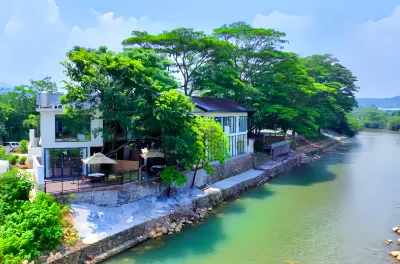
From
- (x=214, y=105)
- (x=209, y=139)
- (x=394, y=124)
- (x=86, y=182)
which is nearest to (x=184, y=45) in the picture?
(x=214, y=105)

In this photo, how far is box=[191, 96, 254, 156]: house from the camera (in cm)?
2924

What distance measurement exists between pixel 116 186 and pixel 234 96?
2313cm

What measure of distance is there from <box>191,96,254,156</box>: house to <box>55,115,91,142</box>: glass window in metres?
9.95

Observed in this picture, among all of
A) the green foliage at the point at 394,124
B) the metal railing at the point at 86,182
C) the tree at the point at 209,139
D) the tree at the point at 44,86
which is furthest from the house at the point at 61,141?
the green foliage at the point at 394,124

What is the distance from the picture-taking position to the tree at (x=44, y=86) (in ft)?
143

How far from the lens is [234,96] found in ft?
130

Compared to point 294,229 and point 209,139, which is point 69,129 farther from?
point 294,229

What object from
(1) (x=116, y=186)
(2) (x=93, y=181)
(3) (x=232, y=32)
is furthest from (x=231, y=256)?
(3) (x=232, y=32)

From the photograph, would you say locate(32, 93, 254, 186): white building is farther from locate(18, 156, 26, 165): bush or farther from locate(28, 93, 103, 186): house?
locate(18, 156, 26, 165): bush

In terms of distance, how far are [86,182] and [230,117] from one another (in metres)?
16.3

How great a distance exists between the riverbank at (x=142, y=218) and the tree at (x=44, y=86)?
2702 centimetres

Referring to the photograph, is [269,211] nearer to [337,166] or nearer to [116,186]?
[116,186]

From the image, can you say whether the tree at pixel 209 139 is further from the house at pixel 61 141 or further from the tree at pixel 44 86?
the tree at pixel 44 86

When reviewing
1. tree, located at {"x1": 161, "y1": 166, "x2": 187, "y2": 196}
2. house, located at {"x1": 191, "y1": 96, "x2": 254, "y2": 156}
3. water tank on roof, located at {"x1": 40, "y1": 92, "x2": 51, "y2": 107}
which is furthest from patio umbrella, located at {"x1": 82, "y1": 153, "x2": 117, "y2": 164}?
house, located at {"x1": 191, "y1": 96, "x2": 254, "y2": 156}
